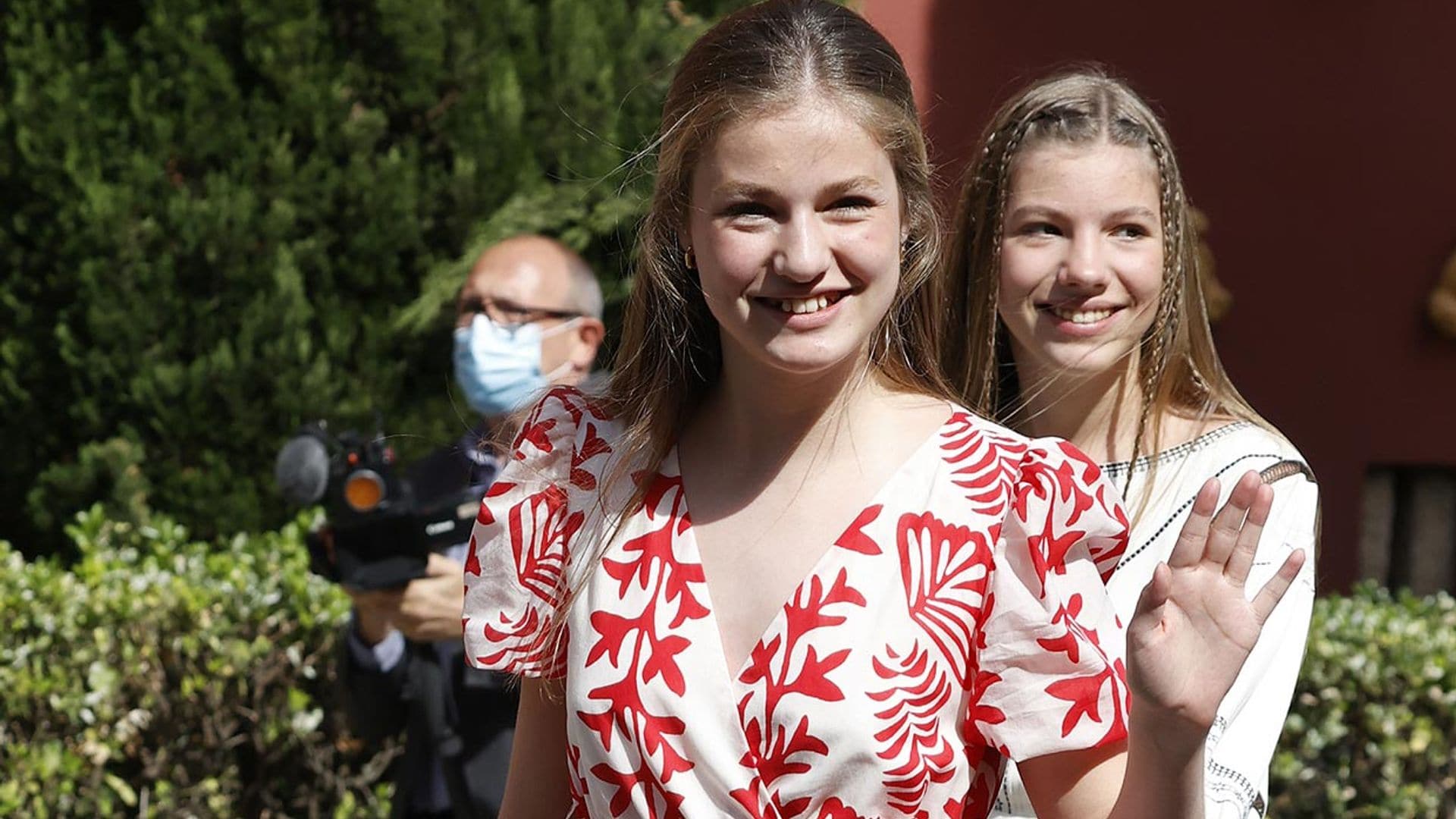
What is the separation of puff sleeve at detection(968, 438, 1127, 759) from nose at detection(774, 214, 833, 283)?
277 mm

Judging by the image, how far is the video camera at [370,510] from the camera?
3428 millimetres

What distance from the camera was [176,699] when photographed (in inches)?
177

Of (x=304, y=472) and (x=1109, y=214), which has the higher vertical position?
(x=1109, y=214)

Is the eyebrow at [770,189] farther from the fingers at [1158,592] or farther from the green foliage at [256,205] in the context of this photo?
the green foliage at [256,205]

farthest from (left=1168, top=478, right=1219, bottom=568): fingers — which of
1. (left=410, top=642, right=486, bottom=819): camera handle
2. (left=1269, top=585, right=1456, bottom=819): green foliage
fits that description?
(left=1269, top=585, right=1456, bottom=819): green foliage

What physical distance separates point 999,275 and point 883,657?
0.89 m

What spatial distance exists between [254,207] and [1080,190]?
3581mm

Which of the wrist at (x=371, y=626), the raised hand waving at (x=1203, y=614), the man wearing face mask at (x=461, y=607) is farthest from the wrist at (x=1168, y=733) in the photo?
the wrist at (x=371, y=626)

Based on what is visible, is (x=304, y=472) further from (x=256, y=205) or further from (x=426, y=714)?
(x=256, y=205)

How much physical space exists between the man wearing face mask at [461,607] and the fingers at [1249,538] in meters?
1.76

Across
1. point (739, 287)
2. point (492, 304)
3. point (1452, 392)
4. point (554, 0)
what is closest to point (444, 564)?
point (492, 304)

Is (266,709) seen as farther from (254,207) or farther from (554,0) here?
(554,0)

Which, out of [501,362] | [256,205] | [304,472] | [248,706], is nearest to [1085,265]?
[304,472]

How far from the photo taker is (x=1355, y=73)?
529cm
